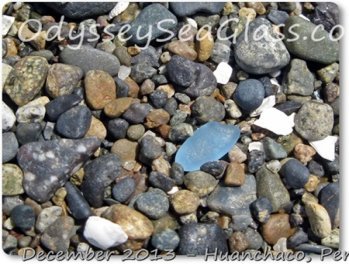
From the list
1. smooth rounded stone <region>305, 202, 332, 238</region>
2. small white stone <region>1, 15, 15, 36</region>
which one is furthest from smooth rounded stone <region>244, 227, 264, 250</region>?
small white stone <region>1, 15, 15, 36</region>

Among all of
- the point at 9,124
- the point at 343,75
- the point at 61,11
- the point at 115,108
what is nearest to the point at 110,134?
the point at 115,108

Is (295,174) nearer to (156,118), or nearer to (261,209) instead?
(261,209)

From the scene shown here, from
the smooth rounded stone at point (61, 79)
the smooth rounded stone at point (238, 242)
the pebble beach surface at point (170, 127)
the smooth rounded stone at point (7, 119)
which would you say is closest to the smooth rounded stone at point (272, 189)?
the pebble beach surface at point (170, 127)

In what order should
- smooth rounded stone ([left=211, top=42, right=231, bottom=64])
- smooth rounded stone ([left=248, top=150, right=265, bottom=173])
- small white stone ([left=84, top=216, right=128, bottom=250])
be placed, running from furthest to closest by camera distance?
smooth rounded stone ([left=211, top=42, right=231, bottom=64]) → smooth rounded stone ([left=248, top=150, right=265, bottom=173]) → small white stone ([left=84, top=216, right=128, bottom=250])

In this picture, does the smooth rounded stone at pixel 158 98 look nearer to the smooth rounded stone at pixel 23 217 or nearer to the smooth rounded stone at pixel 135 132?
the smooth rounded stone at pixel 135 132

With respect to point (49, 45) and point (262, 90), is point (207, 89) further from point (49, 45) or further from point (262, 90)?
point (49, 45)

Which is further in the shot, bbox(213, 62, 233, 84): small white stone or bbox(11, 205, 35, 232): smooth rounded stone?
bbox(213, 62, 233, 84): small white stone

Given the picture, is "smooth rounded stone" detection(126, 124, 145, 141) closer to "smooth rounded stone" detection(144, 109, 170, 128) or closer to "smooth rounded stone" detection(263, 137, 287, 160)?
"smooth rounded stone" detection(144, 109, 170, 128)
